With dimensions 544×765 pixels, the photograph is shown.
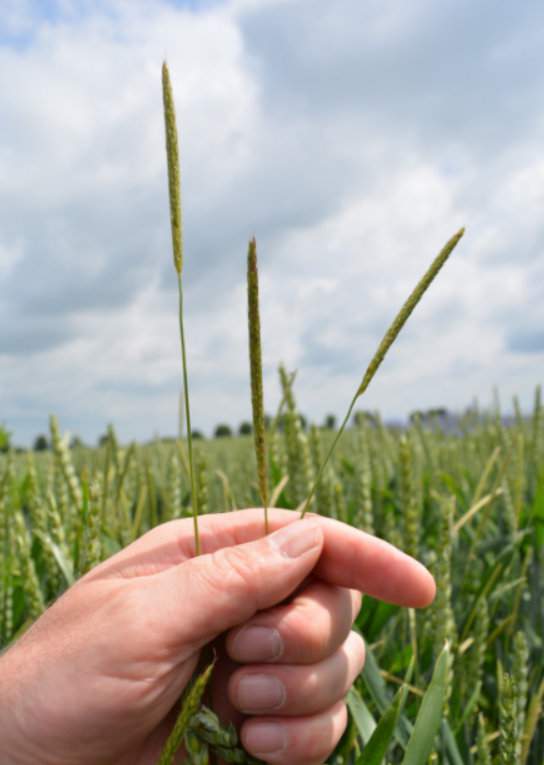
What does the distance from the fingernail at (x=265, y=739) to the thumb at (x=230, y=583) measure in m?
0.13

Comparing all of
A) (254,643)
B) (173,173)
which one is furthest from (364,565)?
(173,173)

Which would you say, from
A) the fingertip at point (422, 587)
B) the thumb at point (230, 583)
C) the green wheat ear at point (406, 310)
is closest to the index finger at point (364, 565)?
the fingertip at point (422, 587)

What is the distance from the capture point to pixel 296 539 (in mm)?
866

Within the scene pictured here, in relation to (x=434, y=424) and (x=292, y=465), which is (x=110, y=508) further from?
(x=434, y=424)

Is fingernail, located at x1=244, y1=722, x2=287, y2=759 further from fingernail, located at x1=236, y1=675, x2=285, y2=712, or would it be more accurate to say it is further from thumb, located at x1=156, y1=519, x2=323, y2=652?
thumb, located at x1=156, y1=519, x2=323, y2=652

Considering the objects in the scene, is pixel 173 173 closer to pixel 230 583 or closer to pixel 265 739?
pixel 230 583

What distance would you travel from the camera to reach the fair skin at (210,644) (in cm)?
83

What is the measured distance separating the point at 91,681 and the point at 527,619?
52.8 inches

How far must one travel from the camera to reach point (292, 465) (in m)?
1.52

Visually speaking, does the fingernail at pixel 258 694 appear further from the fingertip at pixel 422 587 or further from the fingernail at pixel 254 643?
the fingertip at pixel 422 587

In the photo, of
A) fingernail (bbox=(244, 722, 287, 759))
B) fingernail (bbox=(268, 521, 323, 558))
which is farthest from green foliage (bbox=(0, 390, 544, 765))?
fingernail (bbox=(268, 521, 323, 558))

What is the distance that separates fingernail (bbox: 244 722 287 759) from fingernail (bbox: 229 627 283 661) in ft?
0.28

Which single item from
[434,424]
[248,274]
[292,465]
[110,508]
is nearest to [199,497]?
[292,465]

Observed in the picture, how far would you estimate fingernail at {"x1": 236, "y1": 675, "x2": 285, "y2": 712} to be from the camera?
90 centimetres
